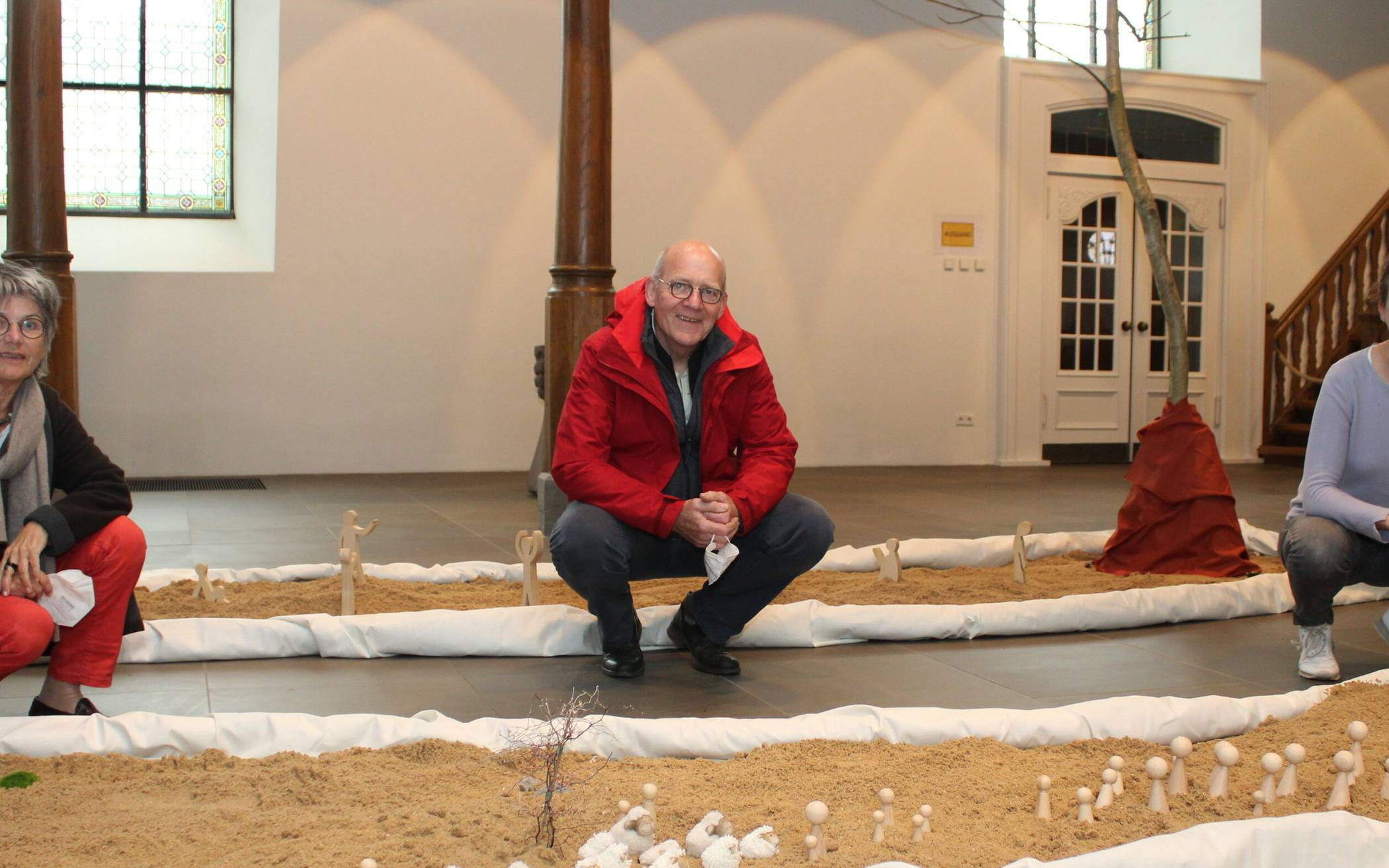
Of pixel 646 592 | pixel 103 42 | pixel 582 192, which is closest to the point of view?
pixel 646 592

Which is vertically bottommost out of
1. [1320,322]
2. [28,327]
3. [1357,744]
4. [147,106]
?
[1357,744]

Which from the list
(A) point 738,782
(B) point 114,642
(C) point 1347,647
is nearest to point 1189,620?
(C) point 1347,647

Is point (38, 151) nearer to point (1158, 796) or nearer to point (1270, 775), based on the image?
point (1158, 796)

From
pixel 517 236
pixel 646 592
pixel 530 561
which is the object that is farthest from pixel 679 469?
pixel 517 236

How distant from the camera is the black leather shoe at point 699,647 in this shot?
3.01m

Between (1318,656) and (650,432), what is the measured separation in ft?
5.38

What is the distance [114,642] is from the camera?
250cm

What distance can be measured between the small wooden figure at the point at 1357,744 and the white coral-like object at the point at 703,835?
0.97 meters

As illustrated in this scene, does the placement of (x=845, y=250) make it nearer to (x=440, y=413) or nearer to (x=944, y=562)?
(x=440, y=413)

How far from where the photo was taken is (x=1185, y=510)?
4.29 m

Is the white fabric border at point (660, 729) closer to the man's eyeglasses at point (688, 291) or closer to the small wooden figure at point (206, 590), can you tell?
the man's eyeglasses at point (688, 291)

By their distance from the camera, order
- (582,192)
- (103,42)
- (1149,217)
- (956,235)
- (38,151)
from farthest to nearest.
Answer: (956,235) → (103,42) → (582,192) → (1149,217) → (38,151)

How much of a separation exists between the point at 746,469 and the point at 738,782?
107 centimetres

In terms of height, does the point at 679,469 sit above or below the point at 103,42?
below
